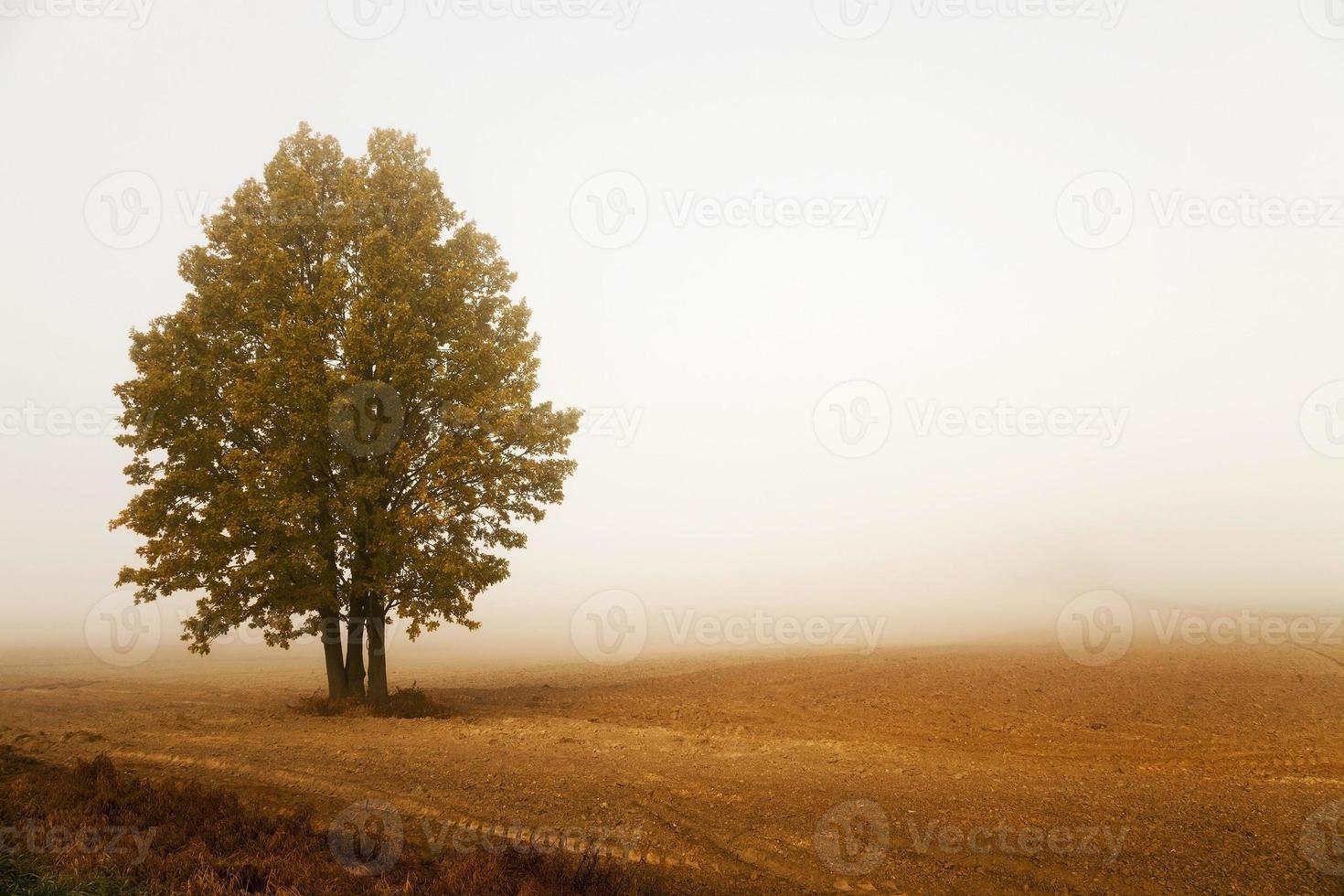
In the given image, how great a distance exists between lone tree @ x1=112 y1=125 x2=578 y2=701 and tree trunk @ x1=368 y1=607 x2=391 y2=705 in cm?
7

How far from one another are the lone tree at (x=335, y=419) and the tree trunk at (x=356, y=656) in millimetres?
90

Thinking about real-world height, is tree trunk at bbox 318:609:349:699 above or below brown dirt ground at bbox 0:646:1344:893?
above
